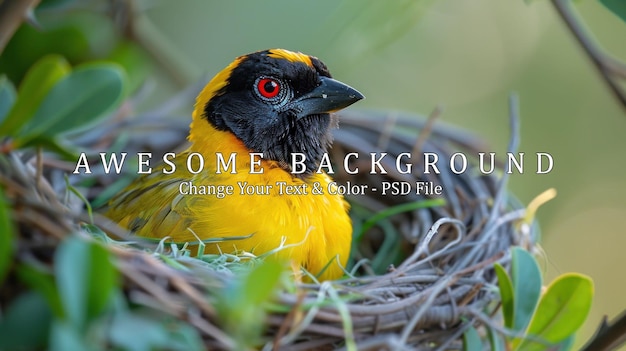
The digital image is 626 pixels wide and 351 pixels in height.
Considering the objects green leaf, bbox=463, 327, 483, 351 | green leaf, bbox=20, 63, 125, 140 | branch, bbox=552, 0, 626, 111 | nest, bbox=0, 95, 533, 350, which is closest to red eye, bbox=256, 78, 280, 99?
nest, bbox=0, 95, 533, 350

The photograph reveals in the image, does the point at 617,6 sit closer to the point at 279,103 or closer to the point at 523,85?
the point at 279,103

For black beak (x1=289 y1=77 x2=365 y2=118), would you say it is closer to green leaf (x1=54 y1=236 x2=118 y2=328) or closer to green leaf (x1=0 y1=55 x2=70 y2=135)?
green leaf (x1=0 y1=55 x2=70 y2=135)

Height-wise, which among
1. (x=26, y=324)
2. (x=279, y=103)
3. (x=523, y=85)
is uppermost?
(x=523, y=85)

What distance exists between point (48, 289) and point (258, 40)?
4.05 m

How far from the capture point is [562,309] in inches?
81.2

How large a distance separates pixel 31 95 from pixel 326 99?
1401 mm

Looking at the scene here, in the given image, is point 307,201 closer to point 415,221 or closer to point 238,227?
point 238,227

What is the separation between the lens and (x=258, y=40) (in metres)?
5.16

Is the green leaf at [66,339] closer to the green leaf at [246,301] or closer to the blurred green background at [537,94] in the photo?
the green leaf at [246,301]

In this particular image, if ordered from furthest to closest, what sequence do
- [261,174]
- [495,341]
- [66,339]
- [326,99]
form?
[326,99] → [261,174] → [495,341] → [66,339]

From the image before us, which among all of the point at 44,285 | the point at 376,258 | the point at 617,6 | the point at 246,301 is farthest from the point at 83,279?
the point at 376,258

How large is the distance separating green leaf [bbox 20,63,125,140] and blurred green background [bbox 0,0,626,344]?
3173 millimetres

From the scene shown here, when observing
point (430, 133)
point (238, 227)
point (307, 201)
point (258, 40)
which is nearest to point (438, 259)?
point (307, 201)

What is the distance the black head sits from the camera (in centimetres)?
304
